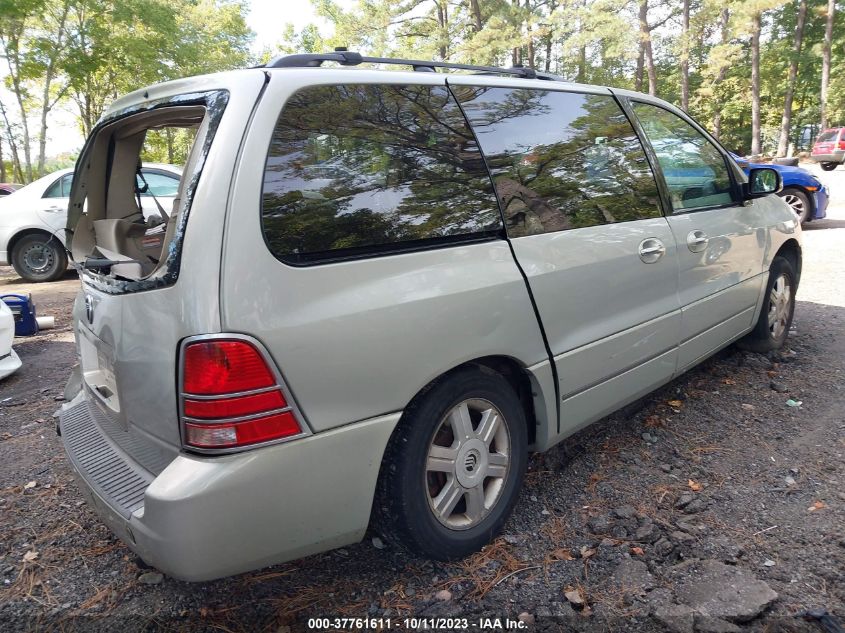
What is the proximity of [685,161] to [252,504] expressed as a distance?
3058 millimetres

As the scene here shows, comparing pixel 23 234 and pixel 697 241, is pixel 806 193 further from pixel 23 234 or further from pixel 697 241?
pixel 23 234

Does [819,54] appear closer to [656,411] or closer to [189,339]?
[656,411]

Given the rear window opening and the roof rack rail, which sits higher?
the roof rack rail

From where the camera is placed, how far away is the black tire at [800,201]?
10.0 metres

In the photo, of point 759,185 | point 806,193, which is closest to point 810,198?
point 806,193

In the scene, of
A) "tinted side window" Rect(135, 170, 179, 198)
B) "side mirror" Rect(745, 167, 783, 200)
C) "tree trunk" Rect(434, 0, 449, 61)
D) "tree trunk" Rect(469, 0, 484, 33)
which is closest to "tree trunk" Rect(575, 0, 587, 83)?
"tree trunk" Rect(469, 0, 484, 33)

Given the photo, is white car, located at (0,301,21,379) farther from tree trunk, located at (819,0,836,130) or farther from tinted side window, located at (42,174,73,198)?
tree trunk, located at (819,0,836,130)

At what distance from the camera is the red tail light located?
5.45 ft

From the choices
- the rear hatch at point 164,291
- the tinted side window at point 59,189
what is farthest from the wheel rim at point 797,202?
the tinted side window at point 59,189

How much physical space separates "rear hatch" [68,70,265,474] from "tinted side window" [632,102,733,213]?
231 cm

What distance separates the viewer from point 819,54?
30281 millimetres

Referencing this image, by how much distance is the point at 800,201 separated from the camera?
10.1 m

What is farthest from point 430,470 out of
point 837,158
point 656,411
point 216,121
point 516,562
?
point 837,158

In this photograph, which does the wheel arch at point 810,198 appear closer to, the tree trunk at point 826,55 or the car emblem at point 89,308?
the car emblem at point 89,308
